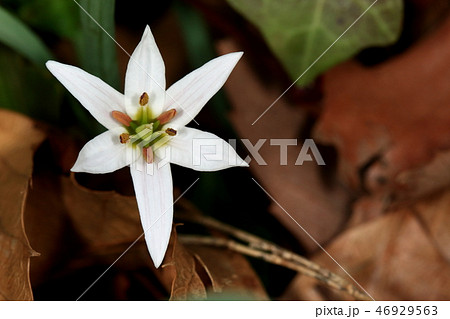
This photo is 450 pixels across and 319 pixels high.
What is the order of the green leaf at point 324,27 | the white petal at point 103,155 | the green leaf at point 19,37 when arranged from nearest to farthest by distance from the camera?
the white petal at point 103,155, the green leaf at point 19,37, the green leaf at point 324,27

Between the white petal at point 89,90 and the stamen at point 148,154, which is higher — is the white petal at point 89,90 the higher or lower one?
the higher one

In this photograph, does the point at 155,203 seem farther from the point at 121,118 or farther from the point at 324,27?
the point at 324,27

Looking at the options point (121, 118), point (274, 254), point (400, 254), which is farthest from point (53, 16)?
point (400, 254)

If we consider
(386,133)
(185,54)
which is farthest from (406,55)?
(185,54)

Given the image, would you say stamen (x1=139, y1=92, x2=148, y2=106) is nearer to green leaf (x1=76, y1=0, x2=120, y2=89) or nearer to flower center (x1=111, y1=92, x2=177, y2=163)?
flower center (x1=111, y1=92, x2=177, y2=163)

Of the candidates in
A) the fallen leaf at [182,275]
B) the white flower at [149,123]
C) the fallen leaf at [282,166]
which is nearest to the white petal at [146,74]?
the white flower at [149,123]

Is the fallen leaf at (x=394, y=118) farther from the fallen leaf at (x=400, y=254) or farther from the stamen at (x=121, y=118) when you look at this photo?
the stamen at (x=121, y=118)
